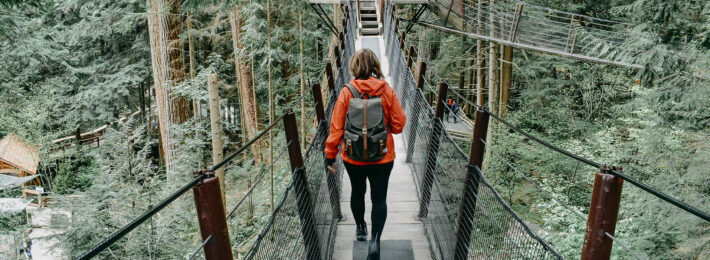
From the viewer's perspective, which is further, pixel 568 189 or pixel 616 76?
pixel 616 76

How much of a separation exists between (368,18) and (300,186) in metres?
8.49

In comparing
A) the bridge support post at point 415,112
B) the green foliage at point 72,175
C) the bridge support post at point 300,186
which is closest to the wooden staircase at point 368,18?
the bridge support post at point 415,112

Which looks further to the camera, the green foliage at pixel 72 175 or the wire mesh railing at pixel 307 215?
the green foliage at pixel 72 175

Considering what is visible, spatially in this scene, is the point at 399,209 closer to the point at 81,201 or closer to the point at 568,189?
the point at 81,201

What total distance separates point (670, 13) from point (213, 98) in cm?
619

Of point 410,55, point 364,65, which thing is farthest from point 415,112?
point 364,65

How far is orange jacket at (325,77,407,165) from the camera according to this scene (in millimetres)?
2285

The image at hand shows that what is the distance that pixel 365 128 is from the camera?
225 cm

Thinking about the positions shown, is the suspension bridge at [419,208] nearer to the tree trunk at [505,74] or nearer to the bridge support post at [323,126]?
the bridge support post at [323,126]

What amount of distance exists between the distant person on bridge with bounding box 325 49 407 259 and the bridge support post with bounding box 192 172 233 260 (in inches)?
44.3

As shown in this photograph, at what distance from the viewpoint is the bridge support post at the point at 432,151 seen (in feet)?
10.2

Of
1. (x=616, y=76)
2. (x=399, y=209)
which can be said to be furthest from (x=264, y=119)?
(x=399, y=209)

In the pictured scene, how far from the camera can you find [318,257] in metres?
2.50

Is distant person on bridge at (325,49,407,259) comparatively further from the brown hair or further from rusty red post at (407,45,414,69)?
rusty red post at (407,45,414,69)
